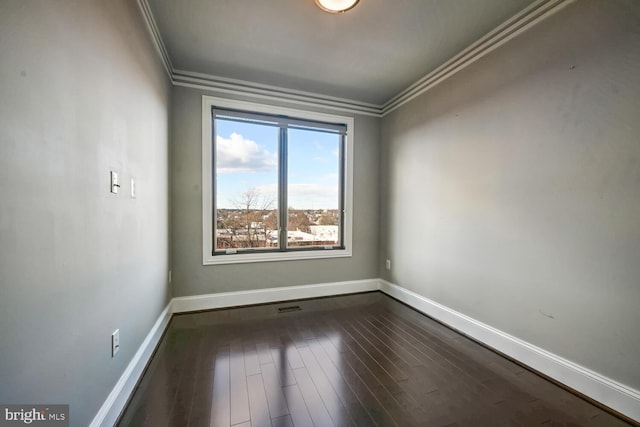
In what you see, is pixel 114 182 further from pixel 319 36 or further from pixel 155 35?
pixel 319 36

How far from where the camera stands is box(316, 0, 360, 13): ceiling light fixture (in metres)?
1.72

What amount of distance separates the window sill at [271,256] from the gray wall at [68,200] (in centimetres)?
115

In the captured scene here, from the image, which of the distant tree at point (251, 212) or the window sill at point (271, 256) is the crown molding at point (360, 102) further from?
the window sill at point (271, 256)

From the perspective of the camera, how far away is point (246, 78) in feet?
9.56

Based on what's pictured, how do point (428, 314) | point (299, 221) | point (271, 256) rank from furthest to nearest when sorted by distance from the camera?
point (299, 221)
point (271, 256)
point (428, 314)

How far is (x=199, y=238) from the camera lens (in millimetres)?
2912

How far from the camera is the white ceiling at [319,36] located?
1900 millimetres

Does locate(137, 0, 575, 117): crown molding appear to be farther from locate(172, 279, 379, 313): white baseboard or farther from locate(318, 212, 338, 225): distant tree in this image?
locate(172, 279, 379, 313): white baseboard

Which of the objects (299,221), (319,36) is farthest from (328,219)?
(319,36)

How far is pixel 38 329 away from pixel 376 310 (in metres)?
2.75

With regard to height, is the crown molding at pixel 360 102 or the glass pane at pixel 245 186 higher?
the crown molding at pixel 360 102

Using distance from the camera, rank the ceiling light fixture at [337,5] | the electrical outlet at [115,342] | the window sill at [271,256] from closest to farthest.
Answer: the electrical outlet at [115,342], the ceiling light fixture at [337,5], the window sill at [271,256]

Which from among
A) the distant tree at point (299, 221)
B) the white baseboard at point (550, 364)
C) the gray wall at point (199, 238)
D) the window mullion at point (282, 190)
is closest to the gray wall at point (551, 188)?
the white baseboard at point (550, 364)

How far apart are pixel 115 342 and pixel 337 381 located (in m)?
1.37
